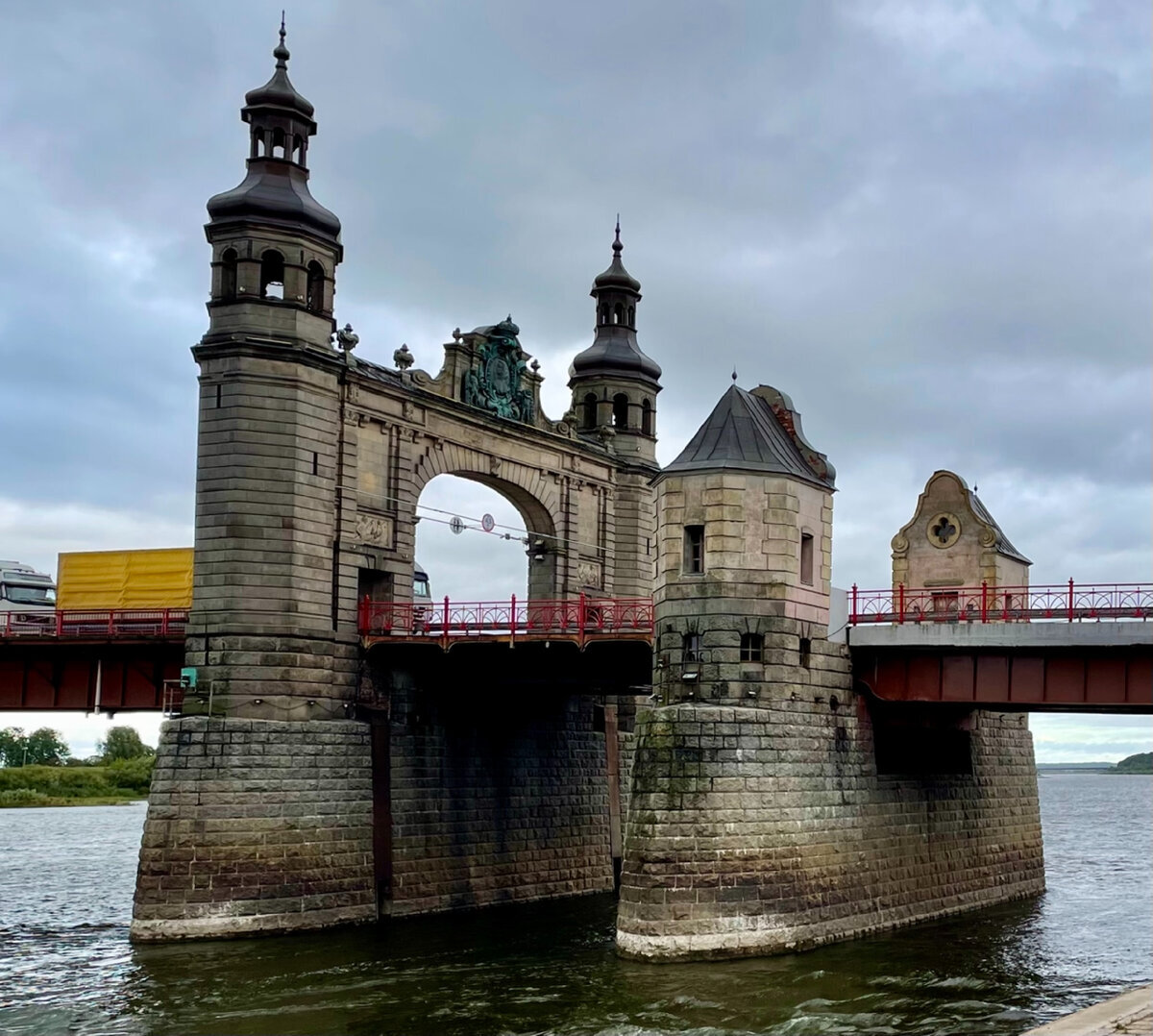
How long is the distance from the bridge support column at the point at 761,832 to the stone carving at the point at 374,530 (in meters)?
13.2

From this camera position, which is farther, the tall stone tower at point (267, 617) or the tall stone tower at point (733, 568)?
the tall stone tower at point (267, 617)

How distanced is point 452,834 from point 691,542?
15.2 meters

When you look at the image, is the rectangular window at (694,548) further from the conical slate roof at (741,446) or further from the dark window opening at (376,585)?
the dark window opening at (376,585)

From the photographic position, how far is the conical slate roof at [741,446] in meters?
38.4

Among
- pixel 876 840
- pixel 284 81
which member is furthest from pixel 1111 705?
pixel 284 81

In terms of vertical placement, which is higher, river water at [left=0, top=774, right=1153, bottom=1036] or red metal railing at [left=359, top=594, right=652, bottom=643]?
red metal railing at [left=359, top=594, right=652, bottom=643]

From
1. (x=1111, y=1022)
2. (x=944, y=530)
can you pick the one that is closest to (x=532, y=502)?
(x=944, y=530)

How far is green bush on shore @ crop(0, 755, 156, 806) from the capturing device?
11294cm

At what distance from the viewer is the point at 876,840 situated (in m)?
40.2

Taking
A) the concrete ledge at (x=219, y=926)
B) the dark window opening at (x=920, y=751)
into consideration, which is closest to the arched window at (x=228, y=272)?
the concrete ledge at (x=219, y=926)

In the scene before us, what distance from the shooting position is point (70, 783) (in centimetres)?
11838

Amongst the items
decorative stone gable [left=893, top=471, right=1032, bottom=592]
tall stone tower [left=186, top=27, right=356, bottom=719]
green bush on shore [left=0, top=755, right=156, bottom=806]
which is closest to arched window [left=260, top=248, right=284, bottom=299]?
tall stone tower [left=186, top=27, right=356, bottom=719]

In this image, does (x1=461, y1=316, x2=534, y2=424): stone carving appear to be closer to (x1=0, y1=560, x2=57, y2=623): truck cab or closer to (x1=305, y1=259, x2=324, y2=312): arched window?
(x1=305, y1=259, x2=324, y2=312): arched window

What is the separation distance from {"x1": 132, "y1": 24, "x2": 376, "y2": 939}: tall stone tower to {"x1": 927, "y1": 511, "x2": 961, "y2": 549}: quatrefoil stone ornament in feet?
65.7
